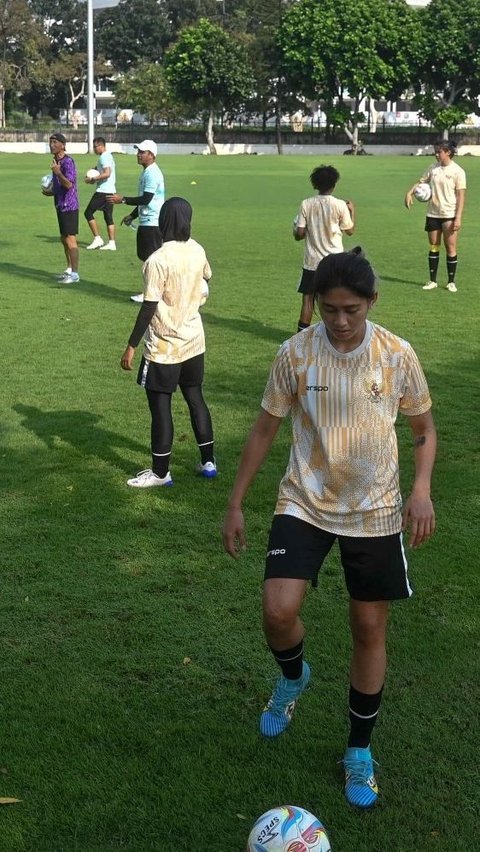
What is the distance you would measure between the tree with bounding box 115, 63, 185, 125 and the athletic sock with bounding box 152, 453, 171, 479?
3094 inches

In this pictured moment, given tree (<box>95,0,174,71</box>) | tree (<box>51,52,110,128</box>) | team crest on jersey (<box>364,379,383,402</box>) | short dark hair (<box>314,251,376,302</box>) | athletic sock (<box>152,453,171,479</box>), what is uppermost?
tree (<box>95,0,174,71</box>)

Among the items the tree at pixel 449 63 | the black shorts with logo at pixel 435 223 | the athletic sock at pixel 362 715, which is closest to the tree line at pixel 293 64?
the tree at pixel 449 63

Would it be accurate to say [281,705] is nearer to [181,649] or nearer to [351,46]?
[181,649]

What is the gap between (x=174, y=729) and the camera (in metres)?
3.83

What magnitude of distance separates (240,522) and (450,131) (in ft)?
252

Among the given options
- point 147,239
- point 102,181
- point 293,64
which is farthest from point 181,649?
point 293,64

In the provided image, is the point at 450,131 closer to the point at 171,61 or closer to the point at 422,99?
the point at 422,99

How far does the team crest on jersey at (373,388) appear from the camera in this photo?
3309 millimetres

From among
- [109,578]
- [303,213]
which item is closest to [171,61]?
[303,213]

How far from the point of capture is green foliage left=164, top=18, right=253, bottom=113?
73562 mm

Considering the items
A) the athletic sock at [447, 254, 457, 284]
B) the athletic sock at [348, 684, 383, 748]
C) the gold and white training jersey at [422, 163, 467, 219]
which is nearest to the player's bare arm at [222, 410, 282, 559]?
the athletic sock at [348, 684, 383, 748]

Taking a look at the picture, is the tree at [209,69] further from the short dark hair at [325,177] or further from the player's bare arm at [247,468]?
the player's bare arm at [247,468]

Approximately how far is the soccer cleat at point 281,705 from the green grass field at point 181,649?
62 millimetres

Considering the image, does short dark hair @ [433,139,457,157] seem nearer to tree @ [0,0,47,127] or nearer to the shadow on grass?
the shadow on grass
